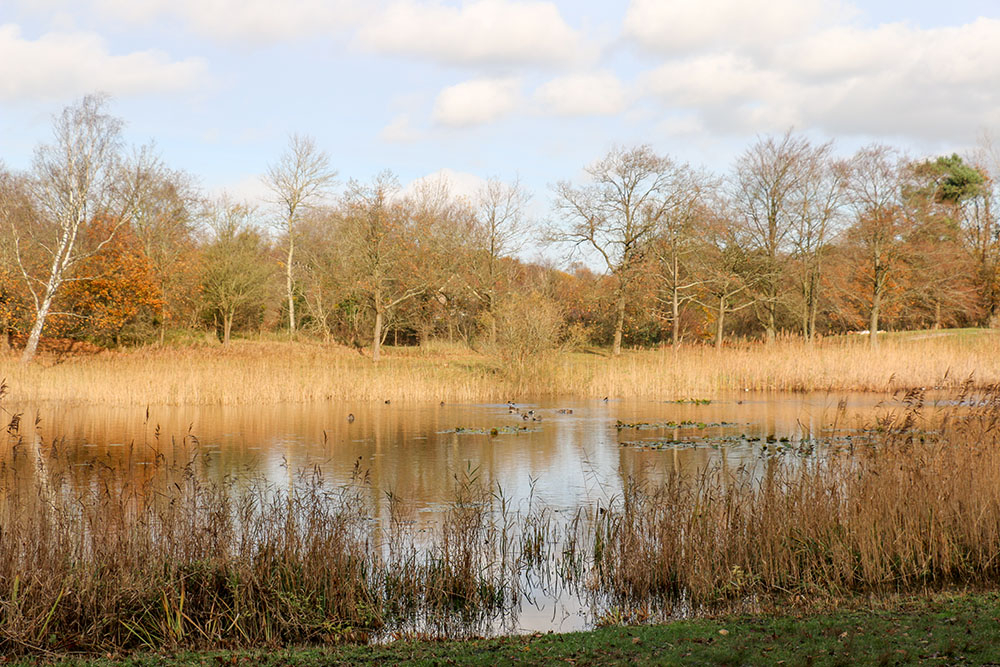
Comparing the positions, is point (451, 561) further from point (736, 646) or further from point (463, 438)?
point (463, 438)

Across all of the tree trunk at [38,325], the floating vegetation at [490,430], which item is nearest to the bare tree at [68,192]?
the tree trunk at [38,325]

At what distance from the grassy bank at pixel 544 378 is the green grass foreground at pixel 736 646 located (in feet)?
54.2

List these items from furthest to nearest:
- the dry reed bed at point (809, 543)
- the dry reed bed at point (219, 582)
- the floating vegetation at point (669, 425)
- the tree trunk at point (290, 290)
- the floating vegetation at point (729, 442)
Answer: the tree trunk at point (290, 290) → the floating vegetation at point (669, 425) → the floating vegetation at point (729, 442) → the dry reed bed at point (809, 543) → the dry reed bed at point (219, 582)

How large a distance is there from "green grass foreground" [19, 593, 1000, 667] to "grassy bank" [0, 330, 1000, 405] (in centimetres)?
1652

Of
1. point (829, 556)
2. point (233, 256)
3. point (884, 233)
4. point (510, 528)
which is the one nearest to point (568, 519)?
point (510, 528)

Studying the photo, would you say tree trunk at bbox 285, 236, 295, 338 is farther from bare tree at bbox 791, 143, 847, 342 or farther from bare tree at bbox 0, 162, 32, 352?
bare tree at bbox 791, 143, 847, 342

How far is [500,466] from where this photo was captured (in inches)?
487

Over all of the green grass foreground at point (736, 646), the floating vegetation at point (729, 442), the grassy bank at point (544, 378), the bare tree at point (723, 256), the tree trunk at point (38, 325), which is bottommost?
the green grass foreground at point (736, 646)

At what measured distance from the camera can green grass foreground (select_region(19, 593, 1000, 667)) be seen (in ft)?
15.3

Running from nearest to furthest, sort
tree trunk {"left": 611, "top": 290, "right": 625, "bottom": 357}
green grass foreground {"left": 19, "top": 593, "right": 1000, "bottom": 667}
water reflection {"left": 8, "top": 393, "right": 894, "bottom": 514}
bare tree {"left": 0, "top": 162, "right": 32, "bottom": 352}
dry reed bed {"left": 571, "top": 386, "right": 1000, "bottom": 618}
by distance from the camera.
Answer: green grass foreground {"left": 19, "top": 593, "right": 1000, "bottom": 667} → dry reed bed {"left": 571, "top": 386, "right": 1000, "bottom": 618} → water reflection {"left": 8, "top": 393, "right": 894, "bottom": 514} → bare tree {"left": 0, "top": 162, "right": 32, "bottom": 352} → tree trunk {"left": 611, "top": 290, "right": 625, "bottom": 357}

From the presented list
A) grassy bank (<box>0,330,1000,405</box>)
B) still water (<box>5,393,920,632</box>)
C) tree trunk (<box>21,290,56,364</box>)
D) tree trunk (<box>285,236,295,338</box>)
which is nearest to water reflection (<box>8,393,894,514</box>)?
still water (<box>5,393,920,632</box>)

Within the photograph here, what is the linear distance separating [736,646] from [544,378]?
18930 mm

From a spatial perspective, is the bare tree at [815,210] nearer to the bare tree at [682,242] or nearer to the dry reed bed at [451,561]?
the bare tree at [682,242]

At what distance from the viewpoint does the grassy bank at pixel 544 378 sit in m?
21.4
